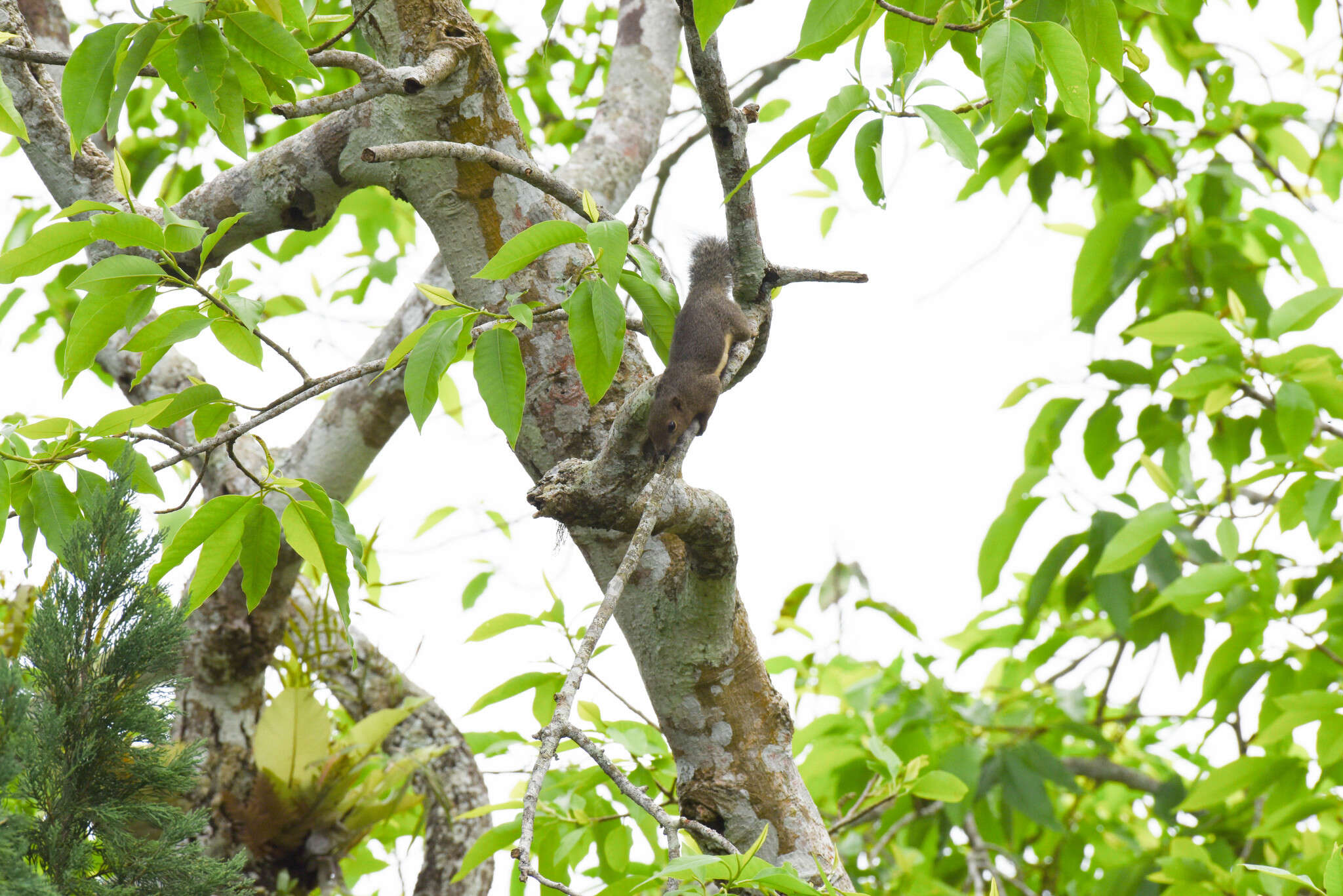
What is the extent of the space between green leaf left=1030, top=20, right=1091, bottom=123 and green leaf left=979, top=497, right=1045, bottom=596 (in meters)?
1.10

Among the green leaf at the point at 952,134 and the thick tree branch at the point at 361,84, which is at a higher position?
the thick tree branch at the point at 361,84

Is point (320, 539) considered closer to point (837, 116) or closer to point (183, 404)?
point (183, 404)

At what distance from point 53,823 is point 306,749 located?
1.04m

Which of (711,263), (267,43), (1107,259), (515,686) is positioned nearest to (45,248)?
(267,43)

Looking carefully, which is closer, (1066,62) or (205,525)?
(1066,62)

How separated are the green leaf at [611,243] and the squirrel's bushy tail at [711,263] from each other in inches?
10.3

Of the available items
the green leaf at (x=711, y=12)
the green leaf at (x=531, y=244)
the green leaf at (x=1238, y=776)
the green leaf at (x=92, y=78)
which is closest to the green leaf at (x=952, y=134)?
the green leaf at (x=711, y=12)

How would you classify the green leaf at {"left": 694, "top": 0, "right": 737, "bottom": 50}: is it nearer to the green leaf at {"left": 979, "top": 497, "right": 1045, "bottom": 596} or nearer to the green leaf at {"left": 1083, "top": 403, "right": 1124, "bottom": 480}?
the green leaf at {"left": 979, "top": 497, "right": 1045, "bottom": 596}

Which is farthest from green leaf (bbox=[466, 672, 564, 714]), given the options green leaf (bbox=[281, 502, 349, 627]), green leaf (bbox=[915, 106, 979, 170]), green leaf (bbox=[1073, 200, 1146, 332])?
green leaf (bbox=[1073, 200, 1146, 332])

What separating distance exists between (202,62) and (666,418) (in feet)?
1.63

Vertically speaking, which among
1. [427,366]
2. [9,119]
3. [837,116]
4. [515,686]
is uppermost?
[9,119]

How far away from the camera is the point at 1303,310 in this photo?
1454mm

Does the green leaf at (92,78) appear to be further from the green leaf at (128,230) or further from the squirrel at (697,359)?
the squirrel at (697,359)

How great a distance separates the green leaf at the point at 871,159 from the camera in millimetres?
798
